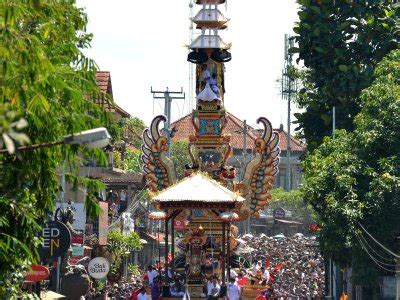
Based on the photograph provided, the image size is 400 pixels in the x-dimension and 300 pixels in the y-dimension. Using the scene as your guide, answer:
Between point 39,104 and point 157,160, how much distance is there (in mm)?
30877

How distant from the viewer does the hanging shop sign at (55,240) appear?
94.9 feet

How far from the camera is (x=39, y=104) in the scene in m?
16.7

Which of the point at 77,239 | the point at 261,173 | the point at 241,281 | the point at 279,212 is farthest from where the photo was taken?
the point at 279,212

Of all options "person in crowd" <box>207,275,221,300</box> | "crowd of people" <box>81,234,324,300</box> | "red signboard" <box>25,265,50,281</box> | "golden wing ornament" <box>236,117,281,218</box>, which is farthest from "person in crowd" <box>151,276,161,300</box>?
"red signboard" <box>25,265,50,281</box>

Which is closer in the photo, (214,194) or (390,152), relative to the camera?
(214,194)

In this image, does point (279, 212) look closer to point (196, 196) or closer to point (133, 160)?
point (133, 160)

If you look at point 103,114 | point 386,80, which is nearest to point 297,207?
point 386,80

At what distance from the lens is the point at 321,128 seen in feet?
171

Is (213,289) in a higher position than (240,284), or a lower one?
lower

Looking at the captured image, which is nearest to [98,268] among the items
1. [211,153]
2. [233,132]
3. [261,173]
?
[261,173]

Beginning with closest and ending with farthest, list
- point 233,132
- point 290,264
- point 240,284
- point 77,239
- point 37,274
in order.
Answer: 1. point 37,274
2. point 77,239
3. point 240,284
4. point 290,264
5. point 233,132

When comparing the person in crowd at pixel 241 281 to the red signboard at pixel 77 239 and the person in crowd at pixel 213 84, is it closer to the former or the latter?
the red signboard at pixel 77 239

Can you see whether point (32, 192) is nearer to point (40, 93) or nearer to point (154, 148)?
point (40, 93)

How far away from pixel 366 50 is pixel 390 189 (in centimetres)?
1405
